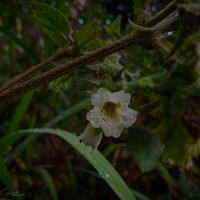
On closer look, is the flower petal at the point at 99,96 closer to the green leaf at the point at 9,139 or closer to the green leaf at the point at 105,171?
the green leaf at the point at 105,171

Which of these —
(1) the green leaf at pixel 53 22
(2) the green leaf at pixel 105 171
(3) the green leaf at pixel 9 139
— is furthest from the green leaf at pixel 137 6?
(3) the green leaf at pixel 9 139

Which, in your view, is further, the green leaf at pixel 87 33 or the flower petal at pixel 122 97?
the green leaf at pixel 87 33

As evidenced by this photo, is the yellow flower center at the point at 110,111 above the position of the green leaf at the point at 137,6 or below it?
below

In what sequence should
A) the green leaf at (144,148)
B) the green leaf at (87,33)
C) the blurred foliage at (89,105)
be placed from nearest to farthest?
the blurred foliage at (89,105) < the green leaf at (87,33) < the green leaf at (144,148)

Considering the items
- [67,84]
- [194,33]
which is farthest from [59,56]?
[194,33]

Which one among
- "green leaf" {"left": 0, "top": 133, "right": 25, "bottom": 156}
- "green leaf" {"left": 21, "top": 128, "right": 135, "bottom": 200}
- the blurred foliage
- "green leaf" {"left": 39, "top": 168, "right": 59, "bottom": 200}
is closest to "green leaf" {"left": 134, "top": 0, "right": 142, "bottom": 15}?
the blurred foliage

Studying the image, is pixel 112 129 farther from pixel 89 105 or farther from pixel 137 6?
pixel 137 6
